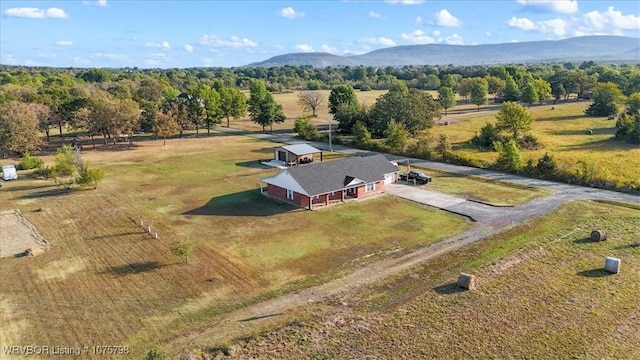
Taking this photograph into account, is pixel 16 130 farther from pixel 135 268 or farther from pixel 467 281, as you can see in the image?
pixel 467 281

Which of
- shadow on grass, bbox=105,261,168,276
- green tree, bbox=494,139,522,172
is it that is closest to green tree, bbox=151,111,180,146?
shadow on grass, bbox=105,261,168,276

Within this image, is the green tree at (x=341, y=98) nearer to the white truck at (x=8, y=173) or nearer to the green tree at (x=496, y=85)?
the white truck at (x=8, y=173)

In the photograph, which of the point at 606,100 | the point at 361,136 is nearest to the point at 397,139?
the point at 361,136

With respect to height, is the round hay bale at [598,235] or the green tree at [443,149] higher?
the green tree at [443,149]

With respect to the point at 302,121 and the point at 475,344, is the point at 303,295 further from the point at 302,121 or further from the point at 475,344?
the point at 302,121

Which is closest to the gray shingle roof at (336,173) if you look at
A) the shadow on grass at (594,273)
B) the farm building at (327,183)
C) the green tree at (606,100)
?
the farm building at (327,183)

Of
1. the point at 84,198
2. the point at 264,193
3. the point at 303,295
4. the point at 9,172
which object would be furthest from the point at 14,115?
the point at 303,295

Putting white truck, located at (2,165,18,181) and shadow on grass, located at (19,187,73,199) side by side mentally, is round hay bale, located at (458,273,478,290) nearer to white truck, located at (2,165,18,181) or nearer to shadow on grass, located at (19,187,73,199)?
shadow on grass, located at (19,187,73,199)
